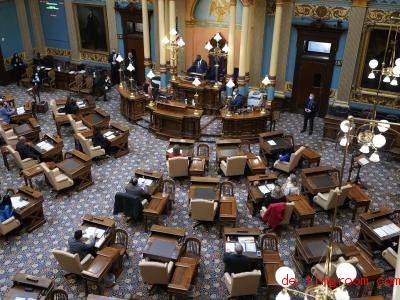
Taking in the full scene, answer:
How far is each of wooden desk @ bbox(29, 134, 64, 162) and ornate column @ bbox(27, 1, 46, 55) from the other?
8.28 metres

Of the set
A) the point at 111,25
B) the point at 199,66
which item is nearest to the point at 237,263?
the point at 199,66

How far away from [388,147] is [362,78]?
2.44 m

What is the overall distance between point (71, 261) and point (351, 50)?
10417mm

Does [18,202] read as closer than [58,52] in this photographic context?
Yes

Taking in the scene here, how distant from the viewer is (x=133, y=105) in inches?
587

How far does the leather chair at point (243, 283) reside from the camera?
24.2 feet

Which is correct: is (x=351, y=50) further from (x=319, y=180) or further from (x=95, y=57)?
(x=95, y=57)

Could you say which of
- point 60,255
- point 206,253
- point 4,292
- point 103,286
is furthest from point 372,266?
point 4,292

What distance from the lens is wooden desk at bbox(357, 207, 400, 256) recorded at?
8.73m

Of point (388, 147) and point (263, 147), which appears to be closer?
point (263, 147)

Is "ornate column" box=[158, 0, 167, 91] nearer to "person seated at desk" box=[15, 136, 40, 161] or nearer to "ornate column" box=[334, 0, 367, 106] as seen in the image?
"person seated at desk" box=[15, 136, 40, 161]

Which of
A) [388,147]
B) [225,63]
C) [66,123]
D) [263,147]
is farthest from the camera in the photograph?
[225,63]

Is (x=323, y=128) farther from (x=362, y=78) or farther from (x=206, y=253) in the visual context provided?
(x=206, y=253)

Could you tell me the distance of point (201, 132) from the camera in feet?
46.5
